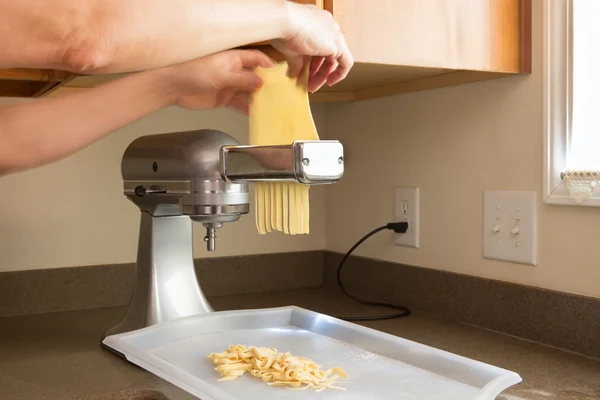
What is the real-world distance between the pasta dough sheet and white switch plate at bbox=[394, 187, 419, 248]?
0.58 m

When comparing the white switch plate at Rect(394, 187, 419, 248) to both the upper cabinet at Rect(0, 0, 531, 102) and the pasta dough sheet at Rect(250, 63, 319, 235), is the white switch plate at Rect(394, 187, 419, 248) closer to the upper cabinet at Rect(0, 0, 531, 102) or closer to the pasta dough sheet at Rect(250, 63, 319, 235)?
the upper cabinet at Rect(0, 0, 531, 102)

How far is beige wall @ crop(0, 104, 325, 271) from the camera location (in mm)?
1331

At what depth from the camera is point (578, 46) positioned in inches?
40.4

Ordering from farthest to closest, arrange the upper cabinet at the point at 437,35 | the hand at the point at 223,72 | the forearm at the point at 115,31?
1. the upper cabinet at the point at 437,35
2. the hand at the point at 223,72
3. the forearm at the point at 115,31

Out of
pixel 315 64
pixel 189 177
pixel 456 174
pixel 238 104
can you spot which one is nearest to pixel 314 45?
pixel 315 64

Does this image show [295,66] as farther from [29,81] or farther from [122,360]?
[29,81]

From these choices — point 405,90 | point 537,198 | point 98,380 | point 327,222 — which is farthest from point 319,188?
point 98,380

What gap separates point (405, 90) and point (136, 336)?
0.68 meters

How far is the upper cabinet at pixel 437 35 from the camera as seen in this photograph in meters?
0.96

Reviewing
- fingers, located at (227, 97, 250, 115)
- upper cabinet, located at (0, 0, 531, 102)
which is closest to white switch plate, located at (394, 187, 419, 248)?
upper cabinet, located at (0, 0, 531, 102)

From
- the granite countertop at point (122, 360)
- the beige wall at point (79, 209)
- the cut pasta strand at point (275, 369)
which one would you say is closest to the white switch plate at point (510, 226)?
the granite countertop at point (122, 360)

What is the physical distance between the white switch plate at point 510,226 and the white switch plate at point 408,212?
18 cm

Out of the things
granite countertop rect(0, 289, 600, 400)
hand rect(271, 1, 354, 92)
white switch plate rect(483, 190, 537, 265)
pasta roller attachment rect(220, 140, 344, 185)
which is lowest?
granite countertop rect(0, 289, 600, 400)

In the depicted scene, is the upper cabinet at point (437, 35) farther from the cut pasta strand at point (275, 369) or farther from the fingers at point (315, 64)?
the cut pasta strand at point (275, 369)
